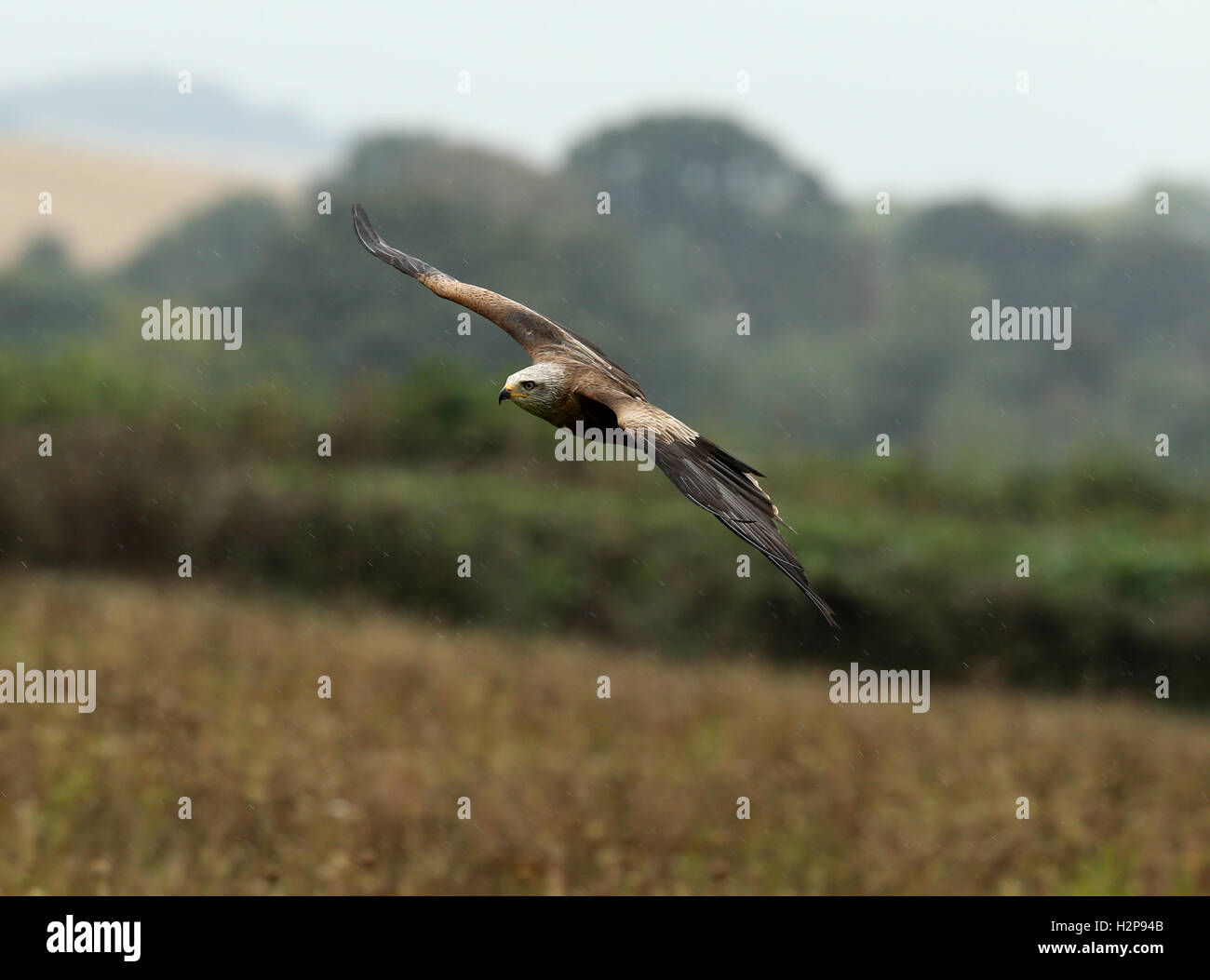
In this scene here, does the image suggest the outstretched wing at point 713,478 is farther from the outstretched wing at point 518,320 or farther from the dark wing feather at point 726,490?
the outstretched wing at point 518,320

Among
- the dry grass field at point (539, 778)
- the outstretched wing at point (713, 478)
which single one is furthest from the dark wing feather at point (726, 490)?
the dry grass field at point (539, 778)

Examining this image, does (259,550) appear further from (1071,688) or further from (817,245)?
(817,245)

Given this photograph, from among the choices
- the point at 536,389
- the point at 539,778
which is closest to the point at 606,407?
the point at 536,389

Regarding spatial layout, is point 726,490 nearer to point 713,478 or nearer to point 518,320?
point 713,478

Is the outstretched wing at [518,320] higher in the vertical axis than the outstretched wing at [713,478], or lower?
higher

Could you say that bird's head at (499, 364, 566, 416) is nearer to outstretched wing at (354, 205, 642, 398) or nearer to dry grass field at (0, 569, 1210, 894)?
outstretched wing at (354, 205, 642, 398)

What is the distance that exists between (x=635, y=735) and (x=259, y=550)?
12.5 metres

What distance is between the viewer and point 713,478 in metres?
2.50

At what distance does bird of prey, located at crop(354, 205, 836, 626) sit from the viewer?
2.32m

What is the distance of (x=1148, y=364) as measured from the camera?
200 feet

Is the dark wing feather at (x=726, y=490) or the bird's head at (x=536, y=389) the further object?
the bird's head at (x=536, y=389)

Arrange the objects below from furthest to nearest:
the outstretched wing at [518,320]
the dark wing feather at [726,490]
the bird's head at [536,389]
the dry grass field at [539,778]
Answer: the dry grass field at [539,778], the outstretched wing at [518,320], the bird's head at [536,389], the dark wing feather at [726,490]

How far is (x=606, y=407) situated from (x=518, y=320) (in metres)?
0.57

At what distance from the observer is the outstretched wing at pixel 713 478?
2264mm
